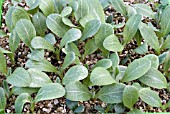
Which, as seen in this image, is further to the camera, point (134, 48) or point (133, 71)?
point (134, 48)

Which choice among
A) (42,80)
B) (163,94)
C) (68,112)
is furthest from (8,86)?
(163,94)

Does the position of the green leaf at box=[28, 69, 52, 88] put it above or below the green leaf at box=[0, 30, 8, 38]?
below

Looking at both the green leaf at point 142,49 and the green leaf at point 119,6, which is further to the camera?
the green leaf at point 119,6

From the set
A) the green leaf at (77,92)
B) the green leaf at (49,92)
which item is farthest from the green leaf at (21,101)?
the green leaf at (77,92)

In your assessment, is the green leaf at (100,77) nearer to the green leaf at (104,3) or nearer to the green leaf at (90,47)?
the green leaf at (90,47)

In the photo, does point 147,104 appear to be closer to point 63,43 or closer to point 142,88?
point 142,88

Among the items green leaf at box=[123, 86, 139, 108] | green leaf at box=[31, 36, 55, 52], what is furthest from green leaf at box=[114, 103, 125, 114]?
green leaf at box=[31, 36, 55, 52]

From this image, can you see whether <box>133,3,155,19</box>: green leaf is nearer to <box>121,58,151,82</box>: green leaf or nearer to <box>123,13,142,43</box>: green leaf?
<box>123,13,142,43</box>: green leaf
